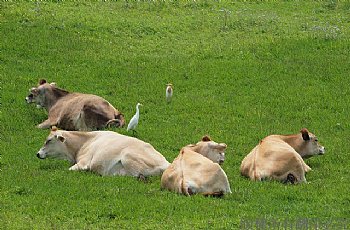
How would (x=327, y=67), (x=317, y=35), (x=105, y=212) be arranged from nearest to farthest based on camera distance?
(x=105, y=212) < (x=327, y=67) < (x=317, y=35)

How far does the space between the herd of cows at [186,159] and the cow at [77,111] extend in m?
2.68

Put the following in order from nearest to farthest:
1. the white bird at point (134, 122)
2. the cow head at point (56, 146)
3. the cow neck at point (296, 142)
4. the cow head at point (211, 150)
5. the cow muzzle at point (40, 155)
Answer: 1. the cow head at point (211, 150)
2. the cow muzzle at point (40, 155)
3. the cow head at point (56, 146)
4. the cow neck at point (296, 142)
5. the white bird at point (134, 122)

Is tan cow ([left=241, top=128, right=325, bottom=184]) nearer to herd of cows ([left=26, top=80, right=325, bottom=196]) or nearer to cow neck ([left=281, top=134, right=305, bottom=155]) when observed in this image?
herd of cows ([left=26, top=80, right=325, bottom=196])

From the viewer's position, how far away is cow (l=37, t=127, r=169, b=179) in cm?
1567

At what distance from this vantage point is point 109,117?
20.3 m

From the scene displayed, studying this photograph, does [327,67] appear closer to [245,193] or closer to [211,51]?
[211,51]

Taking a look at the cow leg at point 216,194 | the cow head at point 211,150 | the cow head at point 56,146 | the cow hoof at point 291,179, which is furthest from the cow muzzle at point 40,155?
the cow hoof at point 291,179

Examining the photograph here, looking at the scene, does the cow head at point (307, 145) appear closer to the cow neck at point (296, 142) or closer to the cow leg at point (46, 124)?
the cow neck at point (296, 142)

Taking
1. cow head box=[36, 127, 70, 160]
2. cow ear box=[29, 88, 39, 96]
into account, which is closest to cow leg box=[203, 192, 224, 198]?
cow head box=[36, 127, 70, 160]

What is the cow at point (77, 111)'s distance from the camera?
20250 mm

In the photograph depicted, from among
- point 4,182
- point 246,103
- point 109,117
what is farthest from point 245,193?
point 246,103

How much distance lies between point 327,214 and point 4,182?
5458 mm

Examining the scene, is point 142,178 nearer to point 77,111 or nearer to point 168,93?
point 77,111

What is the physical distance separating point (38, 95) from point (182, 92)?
4.04 metres
